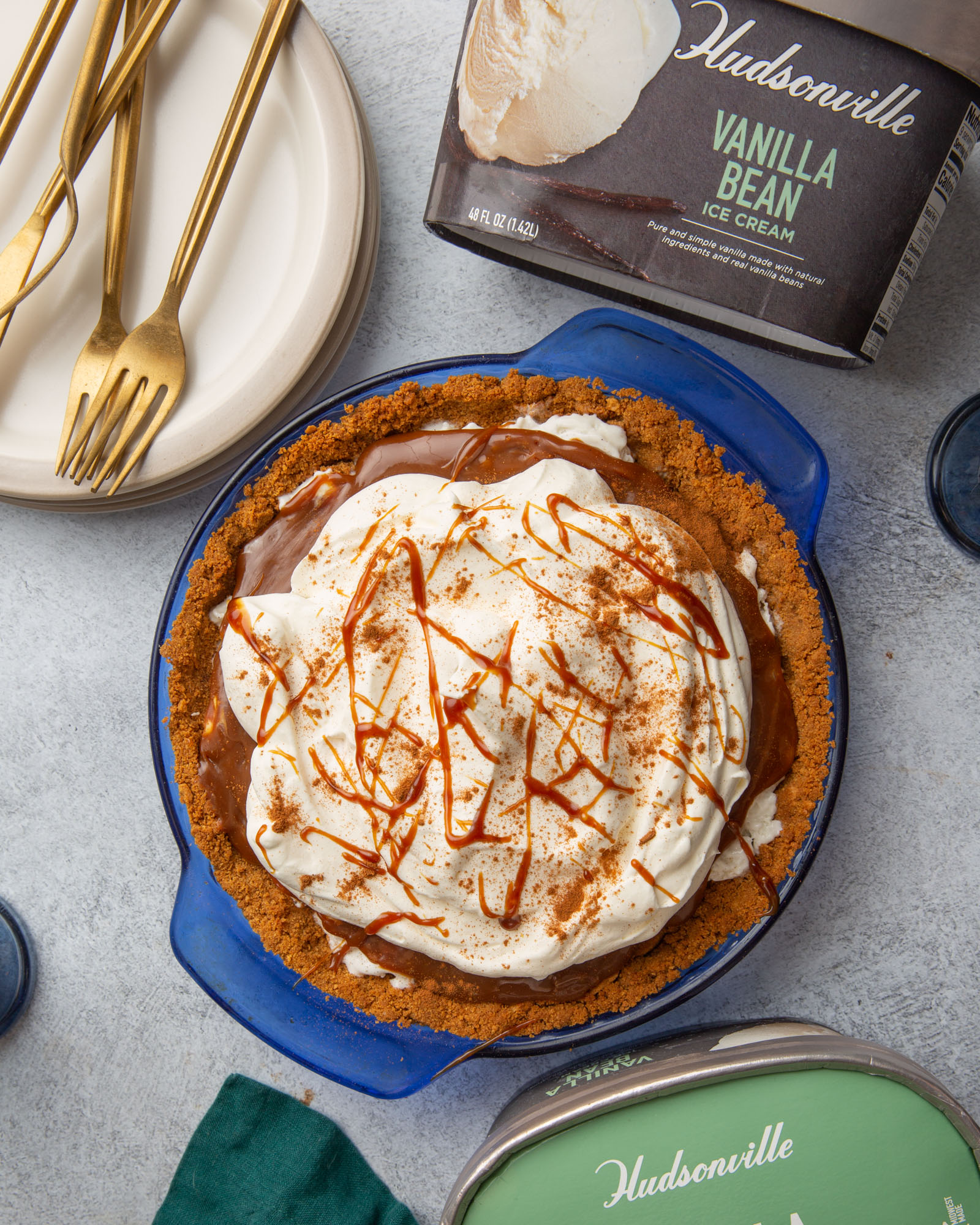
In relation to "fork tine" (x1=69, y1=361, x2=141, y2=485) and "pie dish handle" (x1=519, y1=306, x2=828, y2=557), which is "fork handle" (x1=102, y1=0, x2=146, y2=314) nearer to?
"fork tine" (x1=69, y1=361, x2=141, y2=485)

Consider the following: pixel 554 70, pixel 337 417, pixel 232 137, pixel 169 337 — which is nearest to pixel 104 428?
pixel 169 337

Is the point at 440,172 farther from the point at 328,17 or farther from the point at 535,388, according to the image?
the point at 328,17

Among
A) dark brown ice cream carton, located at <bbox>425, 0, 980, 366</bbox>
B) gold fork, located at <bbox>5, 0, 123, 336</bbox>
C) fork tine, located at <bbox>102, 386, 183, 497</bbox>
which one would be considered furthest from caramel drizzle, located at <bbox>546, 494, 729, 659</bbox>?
gold fork, located at <bbox>5, 0, 123, 336</bbox>

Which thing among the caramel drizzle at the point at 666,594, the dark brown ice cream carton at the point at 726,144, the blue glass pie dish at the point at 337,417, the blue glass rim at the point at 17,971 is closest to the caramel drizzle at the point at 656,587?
the caramel drizzle at the point at 666,594

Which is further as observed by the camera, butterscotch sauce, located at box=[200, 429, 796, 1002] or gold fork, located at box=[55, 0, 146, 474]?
gold fork, located at box=[55, 0, 146, 474]

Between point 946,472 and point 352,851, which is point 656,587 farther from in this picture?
point 946,472

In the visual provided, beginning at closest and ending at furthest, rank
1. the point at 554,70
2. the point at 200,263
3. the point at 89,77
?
1. the point at 554,70
2. the point at 89,77
3. the point at 200,263
